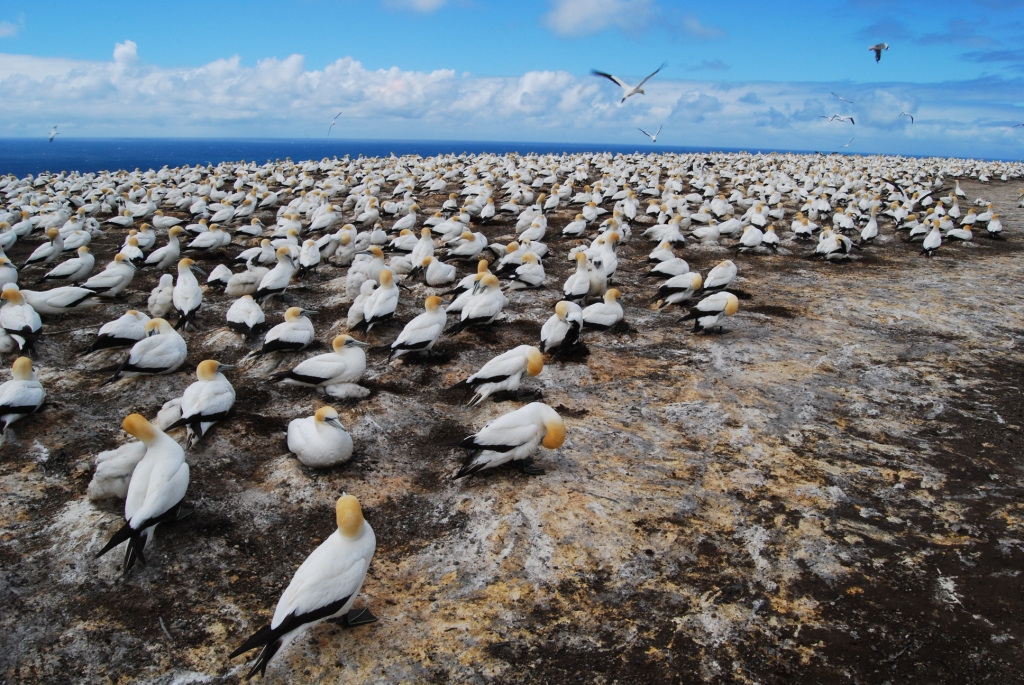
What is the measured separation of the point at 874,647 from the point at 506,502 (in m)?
Result: 2.86

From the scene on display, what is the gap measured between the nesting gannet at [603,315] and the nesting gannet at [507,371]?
2.52 meters

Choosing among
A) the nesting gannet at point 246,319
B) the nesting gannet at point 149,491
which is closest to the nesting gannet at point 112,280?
the nesting gannet at point 246,319

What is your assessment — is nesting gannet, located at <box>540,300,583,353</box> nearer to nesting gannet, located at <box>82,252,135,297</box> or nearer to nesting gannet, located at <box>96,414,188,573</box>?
nesting gannet, located at <box>96,414,188,573</box>

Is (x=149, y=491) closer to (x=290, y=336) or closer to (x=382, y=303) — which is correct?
(x=290, y=336)

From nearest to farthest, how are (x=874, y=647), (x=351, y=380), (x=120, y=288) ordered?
1. (x=874, y=647)
2. (x=351, y=380)
3. (x=120, y=288)

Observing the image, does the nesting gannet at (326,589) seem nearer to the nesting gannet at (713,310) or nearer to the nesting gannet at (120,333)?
the nesting gannet at (120,333)

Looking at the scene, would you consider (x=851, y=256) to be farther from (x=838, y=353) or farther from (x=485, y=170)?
(x=485, y=170)

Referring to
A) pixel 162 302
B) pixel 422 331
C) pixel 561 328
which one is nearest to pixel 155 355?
pixel 162 302

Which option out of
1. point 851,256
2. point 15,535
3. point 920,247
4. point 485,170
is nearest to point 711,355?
point 15,535

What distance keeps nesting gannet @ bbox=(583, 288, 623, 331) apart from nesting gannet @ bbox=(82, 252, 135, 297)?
28.1 feet

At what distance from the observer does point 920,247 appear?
16.8m

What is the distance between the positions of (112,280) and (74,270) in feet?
7.12

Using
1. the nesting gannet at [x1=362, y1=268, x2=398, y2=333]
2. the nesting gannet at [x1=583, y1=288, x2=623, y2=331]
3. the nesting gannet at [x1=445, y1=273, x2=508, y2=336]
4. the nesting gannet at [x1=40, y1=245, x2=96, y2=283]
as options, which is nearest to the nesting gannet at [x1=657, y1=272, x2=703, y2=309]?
the nesting gannet at [x1=583, y1=288, x2=623, y2=331]

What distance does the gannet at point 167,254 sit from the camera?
43.7 ft
